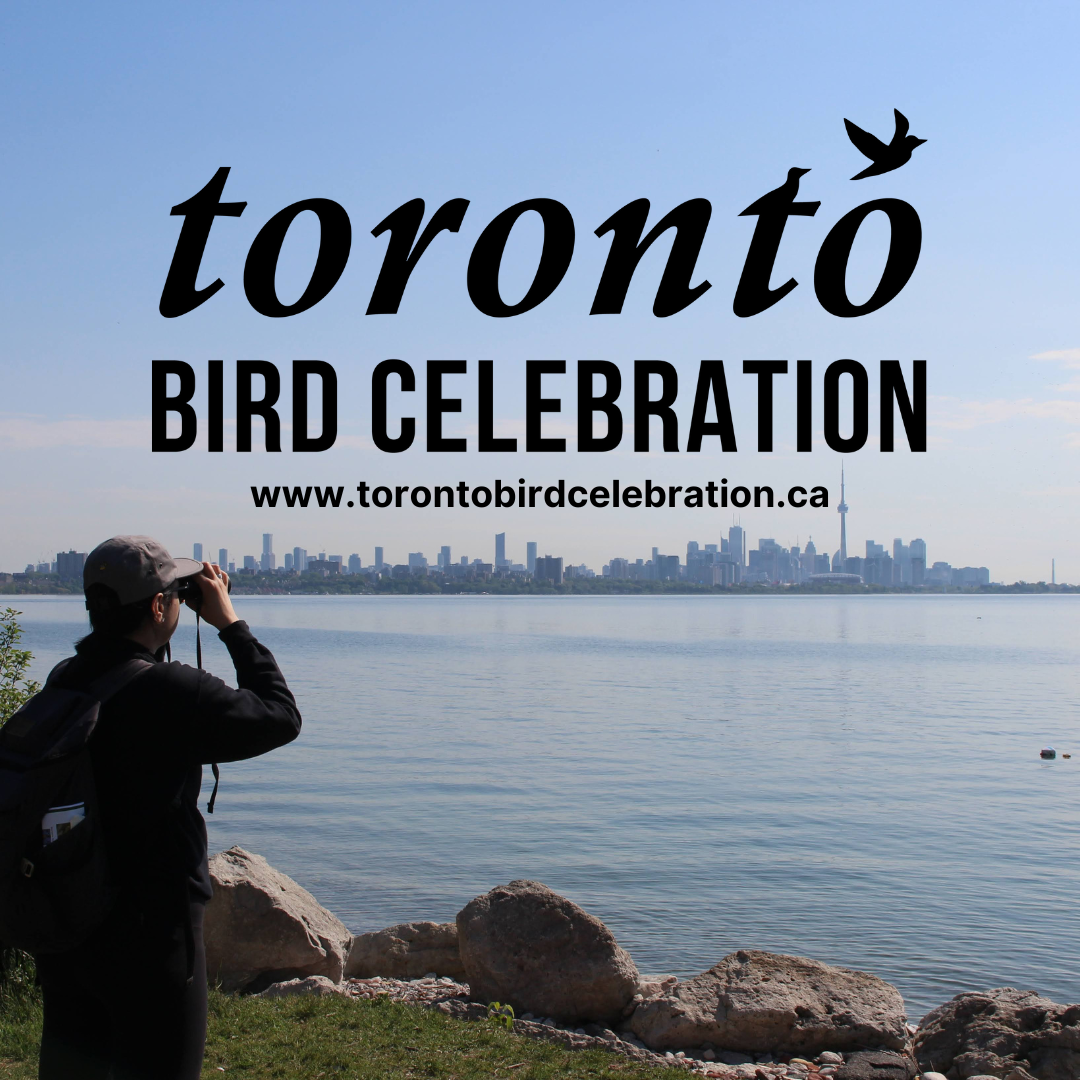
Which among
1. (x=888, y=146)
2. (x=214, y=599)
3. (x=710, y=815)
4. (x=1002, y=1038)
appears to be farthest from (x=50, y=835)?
(x=710, y=815)

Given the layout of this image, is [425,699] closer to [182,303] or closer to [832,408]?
[832,408]

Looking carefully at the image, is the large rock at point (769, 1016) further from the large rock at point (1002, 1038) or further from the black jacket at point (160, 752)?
the black jacket at point (160, 752)

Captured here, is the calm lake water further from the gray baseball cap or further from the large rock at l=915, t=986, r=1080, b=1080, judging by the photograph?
the gray baseball cap

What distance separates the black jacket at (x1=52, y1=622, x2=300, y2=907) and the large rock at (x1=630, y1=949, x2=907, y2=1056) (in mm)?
5767

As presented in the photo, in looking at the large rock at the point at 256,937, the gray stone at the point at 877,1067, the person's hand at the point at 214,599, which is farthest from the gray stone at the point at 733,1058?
the person's hand at the point at 214,599

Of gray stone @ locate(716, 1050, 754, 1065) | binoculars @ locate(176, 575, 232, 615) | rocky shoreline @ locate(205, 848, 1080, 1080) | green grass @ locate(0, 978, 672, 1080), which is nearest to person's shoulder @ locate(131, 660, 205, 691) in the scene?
binoculars @ locate(176, 575, 232, 615)

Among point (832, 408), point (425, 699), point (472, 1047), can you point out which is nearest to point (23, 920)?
point (472, 1047)

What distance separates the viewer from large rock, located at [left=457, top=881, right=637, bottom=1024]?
8.52 m

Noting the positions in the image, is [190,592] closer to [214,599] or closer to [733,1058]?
[214,599]

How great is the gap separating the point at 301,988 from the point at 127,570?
19.6 feet

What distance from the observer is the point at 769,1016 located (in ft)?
27.0

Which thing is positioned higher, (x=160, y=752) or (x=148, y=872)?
(x=160, y=752)

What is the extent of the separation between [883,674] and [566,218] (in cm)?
5172

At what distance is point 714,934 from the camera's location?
13.4m
